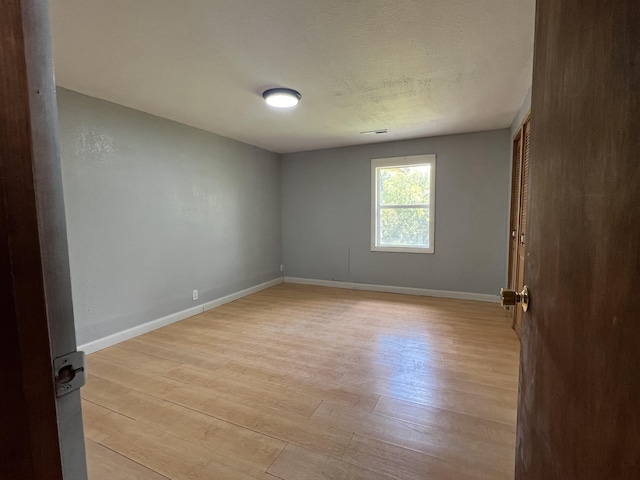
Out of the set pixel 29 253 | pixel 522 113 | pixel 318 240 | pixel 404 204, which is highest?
pixel 522 113

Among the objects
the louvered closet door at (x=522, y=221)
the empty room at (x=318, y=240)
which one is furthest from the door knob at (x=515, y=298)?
the louvered closet door at (x=522, y=221)

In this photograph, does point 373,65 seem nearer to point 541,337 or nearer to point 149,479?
point 541,337

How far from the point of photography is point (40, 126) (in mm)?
439

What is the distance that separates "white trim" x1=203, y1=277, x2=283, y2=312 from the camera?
4.07 meters

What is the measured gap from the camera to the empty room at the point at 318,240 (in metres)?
0.44

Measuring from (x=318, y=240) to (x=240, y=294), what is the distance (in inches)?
63.8

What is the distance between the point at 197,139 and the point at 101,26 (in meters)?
2.08

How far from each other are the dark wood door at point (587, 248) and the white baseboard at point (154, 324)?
319 cm

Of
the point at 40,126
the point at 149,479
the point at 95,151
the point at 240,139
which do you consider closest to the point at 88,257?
the point at 95,151

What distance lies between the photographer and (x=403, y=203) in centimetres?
468

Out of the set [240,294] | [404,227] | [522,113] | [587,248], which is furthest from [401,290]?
[587,248]

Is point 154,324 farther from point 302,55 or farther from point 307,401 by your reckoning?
point 302,55

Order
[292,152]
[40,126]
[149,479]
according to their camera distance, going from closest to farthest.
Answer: [40,126] < [149,479] < [292,152]

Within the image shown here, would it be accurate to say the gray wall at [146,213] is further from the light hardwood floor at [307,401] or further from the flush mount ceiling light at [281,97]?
the flush mount ceiling light at [281,97]
